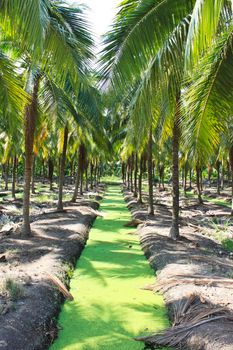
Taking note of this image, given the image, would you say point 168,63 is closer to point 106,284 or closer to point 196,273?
point 196,273

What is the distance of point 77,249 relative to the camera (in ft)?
36.0

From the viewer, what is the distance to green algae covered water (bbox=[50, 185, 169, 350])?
19.2ft

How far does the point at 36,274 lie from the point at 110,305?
1.70 meters

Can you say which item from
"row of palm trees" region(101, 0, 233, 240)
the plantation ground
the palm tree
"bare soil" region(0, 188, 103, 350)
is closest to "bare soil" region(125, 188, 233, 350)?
the plantation ground

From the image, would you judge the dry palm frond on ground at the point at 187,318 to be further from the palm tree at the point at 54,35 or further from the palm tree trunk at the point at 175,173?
the palm tree trunk at the point at 175,173

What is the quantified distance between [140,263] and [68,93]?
5.39 metres

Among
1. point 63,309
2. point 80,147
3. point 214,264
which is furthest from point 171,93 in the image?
point 80,147

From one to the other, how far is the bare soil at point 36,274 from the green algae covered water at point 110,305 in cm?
24

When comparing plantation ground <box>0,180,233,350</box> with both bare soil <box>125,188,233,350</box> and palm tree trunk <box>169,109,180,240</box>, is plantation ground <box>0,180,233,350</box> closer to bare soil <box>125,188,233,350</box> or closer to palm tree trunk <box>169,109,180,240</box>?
bare soil <box>125,188,233,350</box>

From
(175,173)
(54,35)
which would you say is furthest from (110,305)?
(175,173)

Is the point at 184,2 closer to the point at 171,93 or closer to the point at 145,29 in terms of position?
the point at 145,29

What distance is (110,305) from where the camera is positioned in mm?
7176

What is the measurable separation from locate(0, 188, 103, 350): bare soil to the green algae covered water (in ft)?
0.79

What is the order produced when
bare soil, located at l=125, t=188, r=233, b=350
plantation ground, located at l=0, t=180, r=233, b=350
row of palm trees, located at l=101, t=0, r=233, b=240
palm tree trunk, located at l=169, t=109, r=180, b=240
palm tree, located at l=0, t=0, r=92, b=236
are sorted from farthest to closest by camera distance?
palm tree trunk, located at l=169, t=109, r=180, b=240 → row of palm trees, located at l=101, t=0, r=233, b=240 → plantation ground, located at l=0, t=180, r=233, b=350 → bare soil, located at l=125, t=188, r=233, b=350 → palm tree, located at l=0, t=0, r=92, b=236
